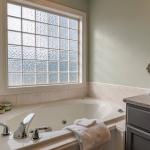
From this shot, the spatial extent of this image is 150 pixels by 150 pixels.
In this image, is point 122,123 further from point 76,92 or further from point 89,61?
point 89,61

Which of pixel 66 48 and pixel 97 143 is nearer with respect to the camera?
pixel 97 143

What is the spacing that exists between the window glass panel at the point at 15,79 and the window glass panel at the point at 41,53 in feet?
1.27

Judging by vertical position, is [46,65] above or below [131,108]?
above

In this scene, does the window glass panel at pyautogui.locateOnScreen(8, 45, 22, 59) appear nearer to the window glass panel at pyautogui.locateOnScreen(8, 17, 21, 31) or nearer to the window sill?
the window glass panel at pyautogui.locateOnScreen(8, 17, 21, 31)

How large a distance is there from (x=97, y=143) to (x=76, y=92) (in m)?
1.40

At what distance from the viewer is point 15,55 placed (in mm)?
2254

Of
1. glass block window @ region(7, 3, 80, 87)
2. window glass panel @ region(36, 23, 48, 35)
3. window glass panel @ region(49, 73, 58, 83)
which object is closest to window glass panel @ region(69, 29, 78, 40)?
glass block window @ region(7, 3, 80, 87)

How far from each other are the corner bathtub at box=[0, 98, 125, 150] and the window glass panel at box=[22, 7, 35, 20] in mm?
1200

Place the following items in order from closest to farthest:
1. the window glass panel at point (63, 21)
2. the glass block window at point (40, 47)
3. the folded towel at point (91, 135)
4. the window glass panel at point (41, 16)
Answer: the folded towel at point (91, 135) < the glass block window at point (40, 47) < the window glass panel at point (41, 16) < the window glass panel at point (63, 21)

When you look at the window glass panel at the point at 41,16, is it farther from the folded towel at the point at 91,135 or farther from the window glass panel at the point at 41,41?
the folded towel at the point at 91,135

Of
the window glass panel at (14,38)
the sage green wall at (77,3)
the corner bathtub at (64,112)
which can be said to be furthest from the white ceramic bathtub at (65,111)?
the sage green wall at (77,3)

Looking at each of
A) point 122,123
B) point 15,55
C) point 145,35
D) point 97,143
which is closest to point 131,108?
point 122,123

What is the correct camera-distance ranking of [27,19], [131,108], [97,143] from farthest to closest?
[27,19] < [131,108] < [97,143]

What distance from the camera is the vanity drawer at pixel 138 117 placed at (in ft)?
4.80
